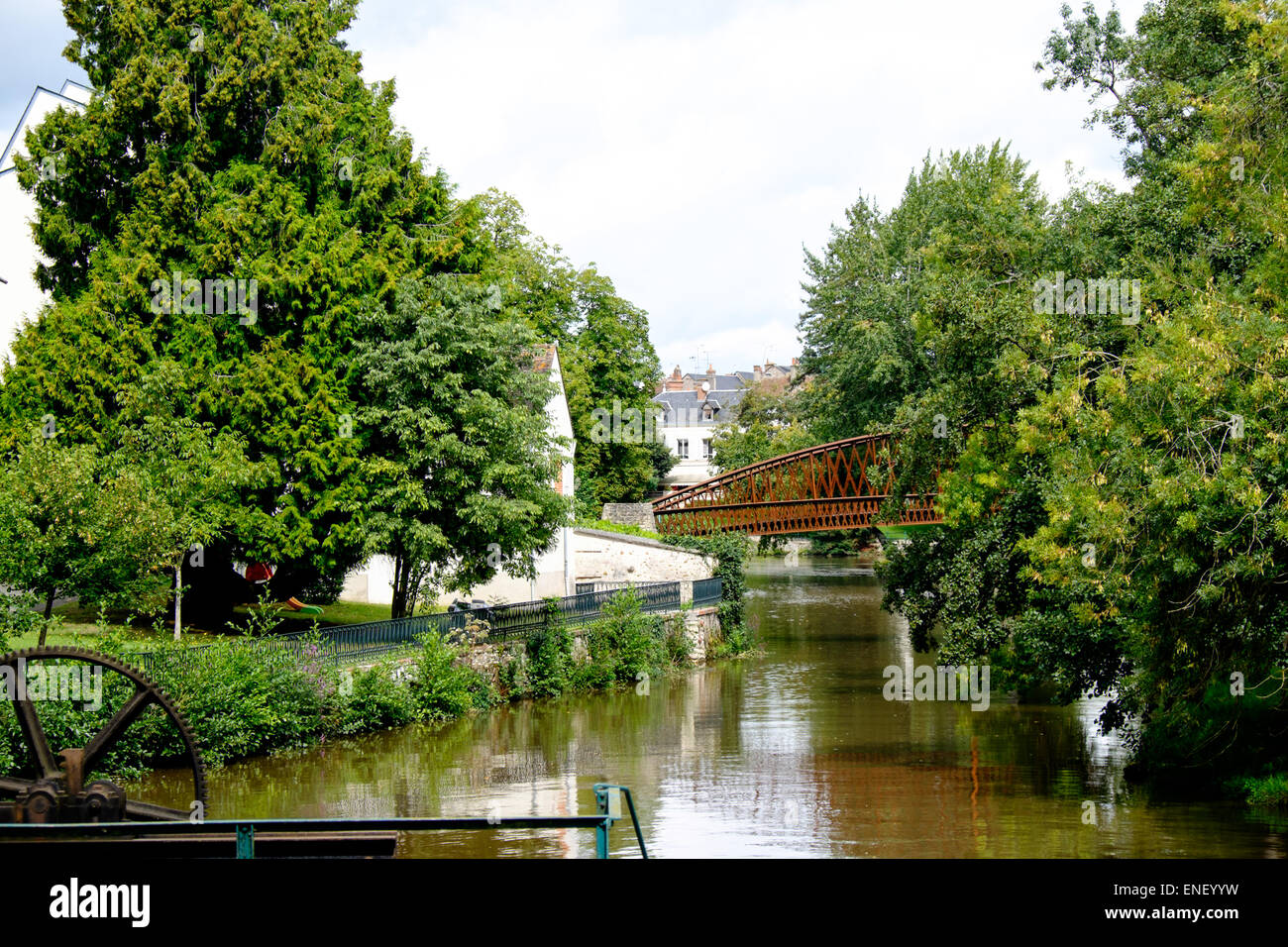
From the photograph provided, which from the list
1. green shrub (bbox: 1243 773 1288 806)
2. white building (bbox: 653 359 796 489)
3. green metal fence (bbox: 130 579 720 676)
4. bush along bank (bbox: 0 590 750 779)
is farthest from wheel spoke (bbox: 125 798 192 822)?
white building (bbox: 653 359 796 489)

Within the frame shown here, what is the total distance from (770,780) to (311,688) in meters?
8.17

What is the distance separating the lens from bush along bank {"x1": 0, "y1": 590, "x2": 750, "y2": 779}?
17.6 metres

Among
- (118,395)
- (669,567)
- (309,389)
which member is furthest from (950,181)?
(118,395)

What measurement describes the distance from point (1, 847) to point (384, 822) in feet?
5.62

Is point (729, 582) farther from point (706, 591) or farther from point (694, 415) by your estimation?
point (694, 415)

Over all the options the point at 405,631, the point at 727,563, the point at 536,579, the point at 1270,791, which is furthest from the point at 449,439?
the point at 1270,791

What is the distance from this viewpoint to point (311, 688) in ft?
69.1

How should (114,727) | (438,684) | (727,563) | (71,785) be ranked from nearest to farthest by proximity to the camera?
(71,785) → (114,727) → (438,684) → (727,563)

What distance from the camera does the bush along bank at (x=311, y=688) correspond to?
695 inches

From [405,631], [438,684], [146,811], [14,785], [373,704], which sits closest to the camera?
[14,785]

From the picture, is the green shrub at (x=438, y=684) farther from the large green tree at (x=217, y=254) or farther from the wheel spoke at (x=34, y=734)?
the wheel spoke at (x=34, y=734)

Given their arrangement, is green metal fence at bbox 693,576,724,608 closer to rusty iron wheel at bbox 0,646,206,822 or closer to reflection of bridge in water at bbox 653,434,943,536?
reflection of bridge in water at bbox 653,434,943,536

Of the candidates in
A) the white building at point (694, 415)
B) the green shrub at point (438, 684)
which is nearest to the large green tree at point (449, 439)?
the green shrub at point (438, 684)
